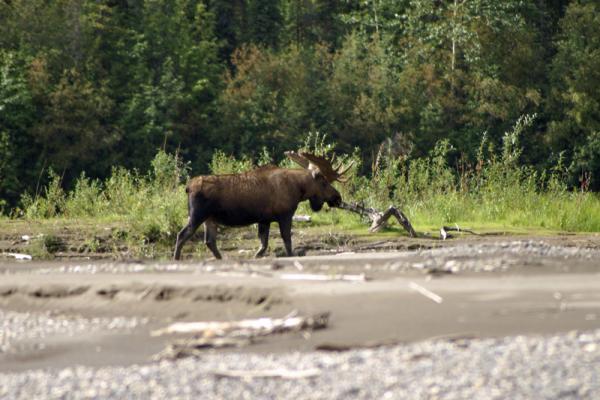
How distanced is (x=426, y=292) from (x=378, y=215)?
11.2 m

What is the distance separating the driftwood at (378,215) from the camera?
22922mm

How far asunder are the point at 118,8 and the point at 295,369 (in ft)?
150

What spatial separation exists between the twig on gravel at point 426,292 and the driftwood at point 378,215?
32.0 ft

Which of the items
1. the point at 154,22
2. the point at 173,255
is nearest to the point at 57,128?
the point at 154,22

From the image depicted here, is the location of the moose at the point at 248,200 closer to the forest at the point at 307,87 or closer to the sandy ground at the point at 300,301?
the sandy ground at the point at 300,301

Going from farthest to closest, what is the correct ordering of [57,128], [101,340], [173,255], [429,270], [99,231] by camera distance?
[57,128] → [99,231] → [173,255] → [429,270] → [101,340]

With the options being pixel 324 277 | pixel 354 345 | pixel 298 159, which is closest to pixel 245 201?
pixel 298 159

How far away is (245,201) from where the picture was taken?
21.1 meters

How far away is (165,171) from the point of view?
91.8 feet

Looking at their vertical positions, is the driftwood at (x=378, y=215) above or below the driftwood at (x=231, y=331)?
below

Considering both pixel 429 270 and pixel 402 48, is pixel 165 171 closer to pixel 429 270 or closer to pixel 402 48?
pixel 429 270

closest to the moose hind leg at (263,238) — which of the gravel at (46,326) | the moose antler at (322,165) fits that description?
the moose antler at (322,165)

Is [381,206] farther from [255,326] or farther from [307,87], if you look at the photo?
[307,87]

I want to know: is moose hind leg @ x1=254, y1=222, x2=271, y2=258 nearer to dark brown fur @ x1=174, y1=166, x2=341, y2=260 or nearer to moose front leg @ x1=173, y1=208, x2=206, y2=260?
dark brown fur @ x1=174, y1=166, x2=341, y2=260
